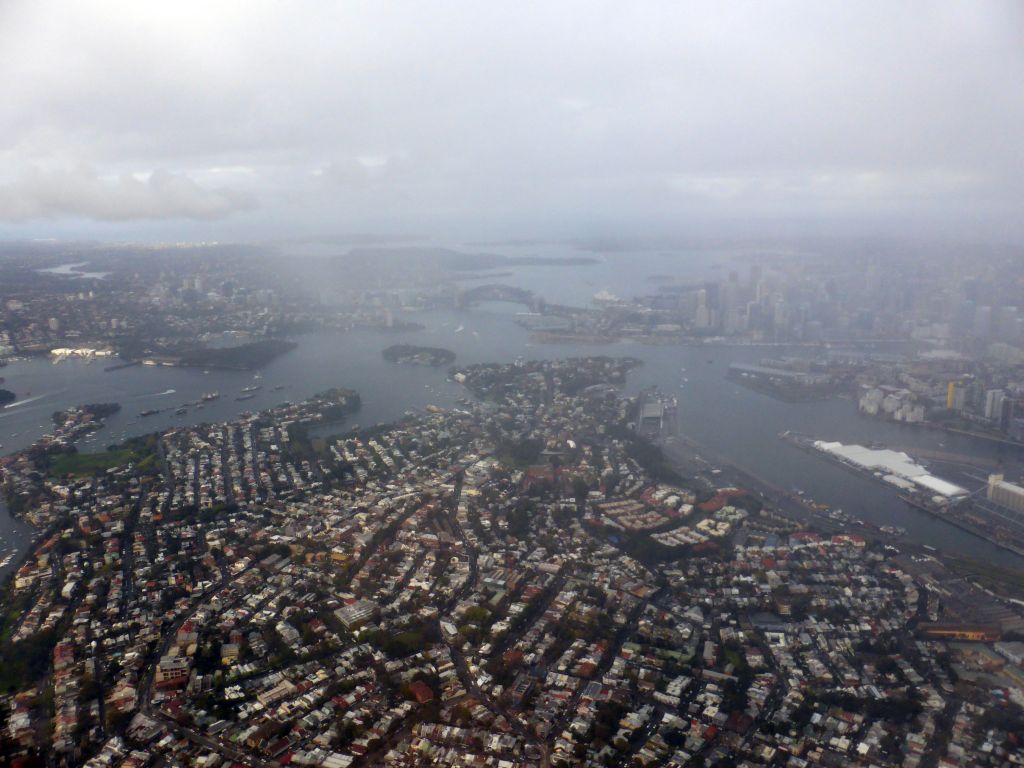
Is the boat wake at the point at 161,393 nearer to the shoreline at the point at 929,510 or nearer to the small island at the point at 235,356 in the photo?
the small island at the point at 235,356

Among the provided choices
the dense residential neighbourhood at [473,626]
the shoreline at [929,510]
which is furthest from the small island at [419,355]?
the shoreline at [929,510]

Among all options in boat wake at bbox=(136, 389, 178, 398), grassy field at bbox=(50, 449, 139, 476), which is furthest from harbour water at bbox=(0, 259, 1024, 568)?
grassy field at bbox=(50, 449, 139, 476)

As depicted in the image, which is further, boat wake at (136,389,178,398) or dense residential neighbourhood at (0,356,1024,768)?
boat wake at (136,389,178,398)

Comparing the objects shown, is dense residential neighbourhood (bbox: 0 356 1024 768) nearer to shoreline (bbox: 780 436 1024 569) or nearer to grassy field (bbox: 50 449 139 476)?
grassy field (bbox: 50 449 139 476)

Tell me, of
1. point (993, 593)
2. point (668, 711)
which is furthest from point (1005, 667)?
point (668, 711)

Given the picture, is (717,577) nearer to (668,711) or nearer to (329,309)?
(668,711)
